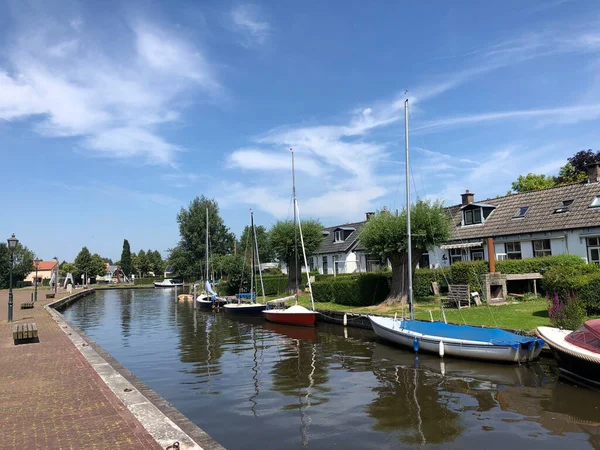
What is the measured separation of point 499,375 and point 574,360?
91.5 inches

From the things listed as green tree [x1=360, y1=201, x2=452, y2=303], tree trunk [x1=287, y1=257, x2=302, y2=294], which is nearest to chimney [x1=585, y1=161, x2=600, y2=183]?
green tree [x1=360, y1=201, x2=452, y2=303]

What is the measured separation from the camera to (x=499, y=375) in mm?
13352

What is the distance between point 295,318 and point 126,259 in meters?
98.6

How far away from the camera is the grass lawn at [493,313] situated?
56.6 feet

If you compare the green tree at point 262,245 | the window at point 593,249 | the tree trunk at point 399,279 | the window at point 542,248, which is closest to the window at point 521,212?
the window at point 542,248

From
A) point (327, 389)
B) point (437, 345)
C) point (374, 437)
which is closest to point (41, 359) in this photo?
point (327, 389)

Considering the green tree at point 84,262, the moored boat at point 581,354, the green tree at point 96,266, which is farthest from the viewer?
the green tree at point 96,266

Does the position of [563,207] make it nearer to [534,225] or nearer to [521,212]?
[534,225]

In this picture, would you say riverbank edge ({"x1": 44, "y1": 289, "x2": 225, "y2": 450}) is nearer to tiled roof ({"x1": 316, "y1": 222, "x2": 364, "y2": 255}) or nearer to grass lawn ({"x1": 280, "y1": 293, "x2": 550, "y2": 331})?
grass lawn ({"x1": 280, "y1": 293, "x2": 550, "y2": 331})

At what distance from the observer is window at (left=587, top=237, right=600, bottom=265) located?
25.6 metres

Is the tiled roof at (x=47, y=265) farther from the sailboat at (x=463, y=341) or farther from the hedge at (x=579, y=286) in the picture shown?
the hedge at (x=579, y=286)

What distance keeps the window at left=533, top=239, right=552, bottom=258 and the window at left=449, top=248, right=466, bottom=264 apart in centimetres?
593

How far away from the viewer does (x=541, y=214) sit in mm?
29969

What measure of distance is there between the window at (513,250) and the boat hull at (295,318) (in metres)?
15.3
